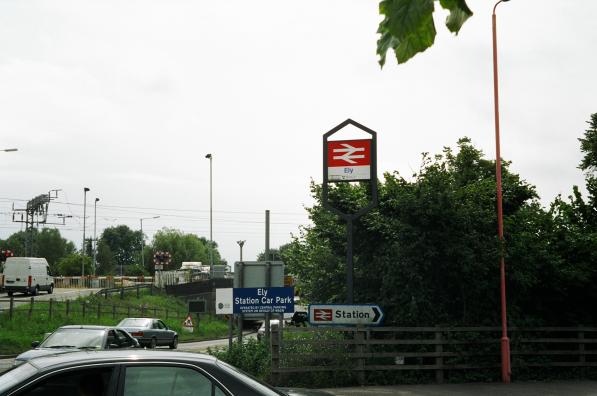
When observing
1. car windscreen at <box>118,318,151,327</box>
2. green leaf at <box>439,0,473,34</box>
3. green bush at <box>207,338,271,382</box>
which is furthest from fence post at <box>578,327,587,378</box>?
car windscreen at <box>118,318,151,327</box>

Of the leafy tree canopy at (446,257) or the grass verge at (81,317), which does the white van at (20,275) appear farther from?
the leafy tree canopy at (446,257)

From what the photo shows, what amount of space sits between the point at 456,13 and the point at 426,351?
14514 millimetres

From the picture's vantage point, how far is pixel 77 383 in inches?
187

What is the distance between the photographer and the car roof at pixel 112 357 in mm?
4859

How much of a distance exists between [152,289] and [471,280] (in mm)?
52378

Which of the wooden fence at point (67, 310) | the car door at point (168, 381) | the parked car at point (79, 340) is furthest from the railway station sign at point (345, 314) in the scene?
the wooden fence at point (67, 310)

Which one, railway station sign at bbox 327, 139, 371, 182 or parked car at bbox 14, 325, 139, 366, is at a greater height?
railway station sign at bbox 327, 139, 371, 182

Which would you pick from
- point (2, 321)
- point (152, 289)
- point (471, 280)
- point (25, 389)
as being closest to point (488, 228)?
point (471, 280)

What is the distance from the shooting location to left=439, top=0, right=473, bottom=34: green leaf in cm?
205

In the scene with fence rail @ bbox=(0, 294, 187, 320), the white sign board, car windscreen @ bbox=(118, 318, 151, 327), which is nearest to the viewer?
the white sign board

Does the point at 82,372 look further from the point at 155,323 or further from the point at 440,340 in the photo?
the point at 155,323

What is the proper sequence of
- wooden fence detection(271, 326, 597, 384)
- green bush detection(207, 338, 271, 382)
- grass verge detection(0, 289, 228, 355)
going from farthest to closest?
grass verge detection(0, 289, 228, 355), green bush detection(207, 338, 271, 382), wooden fence detection(271, 326, 597, 384)

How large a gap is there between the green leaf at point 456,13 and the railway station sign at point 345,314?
13.2 metres

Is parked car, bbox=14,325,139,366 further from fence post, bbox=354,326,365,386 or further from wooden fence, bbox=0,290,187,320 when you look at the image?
wooden fence, bbox=0,290,187,320
